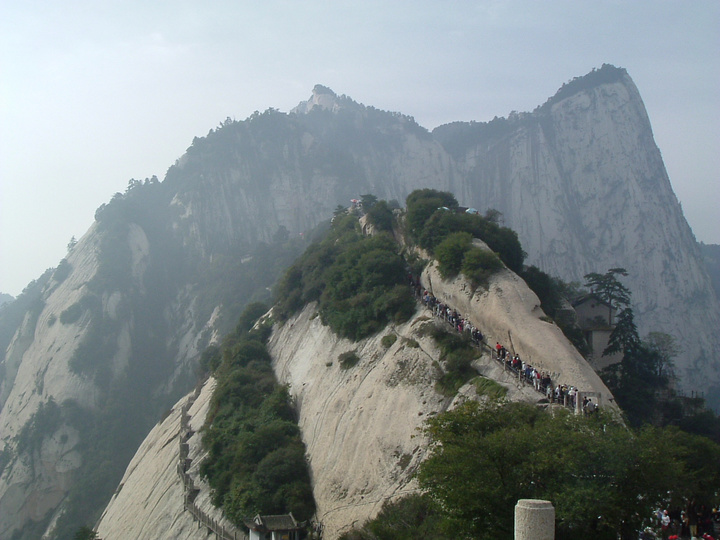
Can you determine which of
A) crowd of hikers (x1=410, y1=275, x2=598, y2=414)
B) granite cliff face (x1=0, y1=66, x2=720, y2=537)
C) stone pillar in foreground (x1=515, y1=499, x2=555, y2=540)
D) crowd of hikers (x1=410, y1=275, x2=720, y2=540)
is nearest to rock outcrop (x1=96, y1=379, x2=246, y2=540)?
crowd of hikers (x1=410, y1=275, x2=598, y2=414)

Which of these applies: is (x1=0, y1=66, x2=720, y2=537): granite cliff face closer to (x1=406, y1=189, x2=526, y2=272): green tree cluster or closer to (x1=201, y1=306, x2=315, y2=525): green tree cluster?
(x1=201, y1=306, x2=315, y2=525): green tree cluster

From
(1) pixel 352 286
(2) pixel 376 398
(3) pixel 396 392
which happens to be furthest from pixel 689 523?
(1) pixel 352 286

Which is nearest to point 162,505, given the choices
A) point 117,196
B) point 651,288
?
point 117,196

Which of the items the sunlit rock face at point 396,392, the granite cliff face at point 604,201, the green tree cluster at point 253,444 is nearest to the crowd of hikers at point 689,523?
the sunlit rock face at point 396,392

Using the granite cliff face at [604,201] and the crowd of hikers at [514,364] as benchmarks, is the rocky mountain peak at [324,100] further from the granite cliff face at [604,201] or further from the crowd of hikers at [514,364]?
the crowd of hikers at [514,364]

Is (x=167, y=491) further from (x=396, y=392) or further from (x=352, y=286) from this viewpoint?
(x=396, y=392)

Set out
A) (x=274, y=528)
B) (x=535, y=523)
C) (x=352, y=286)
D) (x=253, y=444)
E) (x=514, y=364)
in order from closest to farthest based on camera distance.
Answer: (x=535, y=523), (x=514, y=364), (x=274, y=528), (x=253, y=444), (x=352, y=286)
